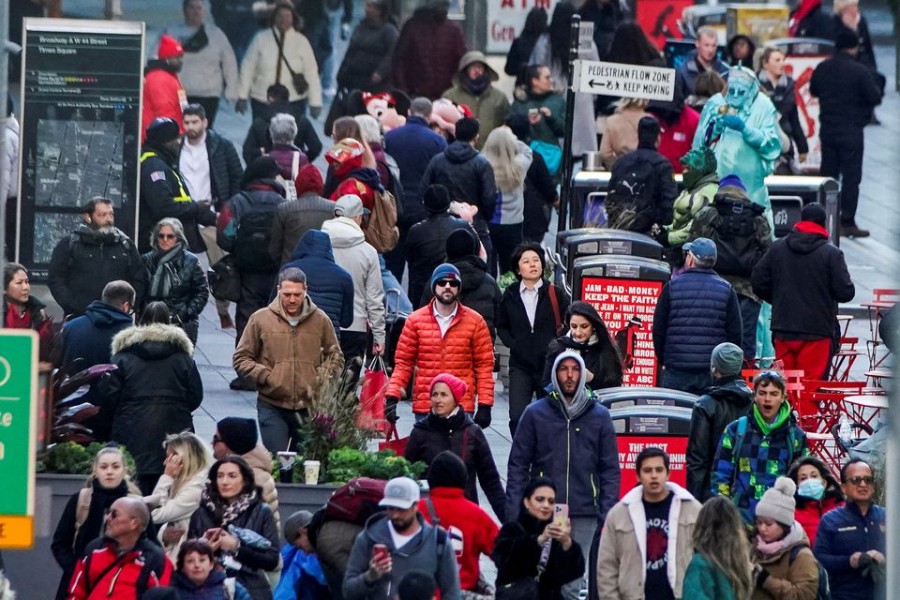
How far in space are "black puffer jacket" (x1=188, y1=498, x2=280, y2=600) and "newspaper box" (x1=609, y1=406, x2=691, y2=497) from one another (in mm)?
3113

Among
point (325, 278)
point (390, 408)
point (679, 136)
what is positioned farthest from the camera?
point (679, 136)

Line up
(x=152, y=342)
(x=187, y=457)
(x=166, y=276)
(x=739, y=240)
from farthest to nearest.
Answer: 1. (x=739, y=240)
2. (x=166, y=276)
3. (x=152, y=342)
4. (x=187, y=457)

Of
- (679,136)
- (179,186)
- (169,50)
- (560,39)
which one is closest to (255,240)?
(179,186)

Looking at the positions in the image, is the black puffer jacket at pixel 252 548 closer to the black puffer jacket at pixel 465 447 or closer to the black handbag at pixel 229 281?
the black puffer jacket at pixel 465 447

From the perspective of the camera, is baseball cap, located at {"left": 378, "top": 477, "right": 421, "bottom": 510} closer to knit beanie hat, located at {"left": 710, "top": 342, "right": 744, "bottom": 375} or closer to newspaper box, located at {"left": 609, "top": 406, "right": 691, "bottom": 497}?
knit beanie hat, located at {"left": 710, "top": 342, "right": 744, "bottom": 375}

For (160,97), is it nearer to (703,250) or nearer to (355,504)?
(703,250)

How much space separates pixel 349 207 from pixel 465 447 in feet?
13.4

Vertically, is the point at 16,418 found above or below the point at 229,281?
below

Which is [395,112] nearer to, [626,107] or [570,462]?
[626,107]

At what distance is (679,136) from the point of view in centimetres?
2262

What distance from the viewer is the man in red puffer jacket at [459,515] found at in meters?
12.3

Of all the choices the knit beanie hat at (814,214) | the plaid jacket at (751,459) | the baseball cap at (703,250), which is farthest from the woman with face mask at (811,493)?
the knit beanie hat at (814,214)

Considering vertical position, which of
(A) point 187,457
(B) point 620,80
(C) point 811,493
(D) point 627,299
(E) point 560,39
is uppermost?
(E) point 560,39

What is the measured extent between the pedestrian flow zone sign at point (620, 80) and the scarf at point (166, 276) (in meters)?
3.83
